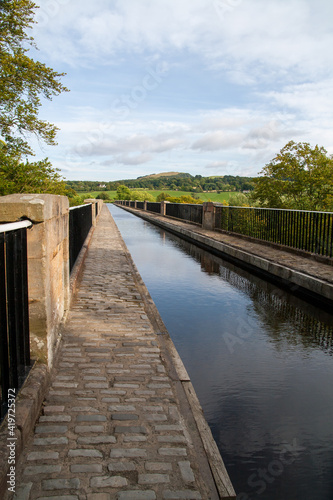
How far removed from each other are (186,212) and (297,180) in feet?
30.5

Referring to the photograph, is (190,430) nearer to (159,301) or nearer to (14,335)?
(14,335)

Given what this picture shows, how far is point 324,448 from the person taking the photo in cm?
293

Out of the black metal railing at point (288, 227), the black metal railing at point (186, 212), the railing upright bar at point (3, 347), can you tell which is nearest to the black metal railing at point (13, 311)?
the railing upright bar at point (3, 347)

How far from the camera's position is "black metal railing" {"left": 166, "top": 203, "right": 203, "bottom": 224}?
2195cm

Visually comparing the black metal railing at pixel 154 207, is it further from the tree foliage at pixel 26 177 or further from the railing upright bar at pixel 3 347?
the railing upright bar at pixel 3 347

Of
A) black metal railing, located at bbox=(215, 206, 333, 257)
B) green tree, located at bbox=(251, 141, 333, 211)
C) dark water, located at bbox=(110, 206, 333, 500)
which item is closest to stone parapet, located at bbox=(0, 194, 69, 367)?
dark water, located at bbox=(110, 206, 333, 500)

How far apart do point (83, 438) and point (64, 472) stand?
0.34 metres

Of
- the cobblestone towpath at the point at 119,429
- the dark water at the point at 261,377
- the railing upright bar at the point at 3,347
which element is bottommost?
the dark water at the point at 261,377

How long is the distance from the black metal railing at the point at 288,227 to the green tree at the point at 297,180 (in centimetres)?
1261

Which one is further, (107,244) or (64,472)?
(107,244)

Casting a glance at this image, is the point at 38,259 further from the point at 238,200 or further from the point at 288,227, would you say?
the point at 238,200

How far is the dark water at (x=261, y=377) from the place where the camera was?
8.85 ft

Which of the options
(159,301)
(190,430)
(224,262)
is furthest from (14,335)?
(224,262)

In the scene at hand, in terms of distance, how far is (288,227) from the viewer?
38.4ft
